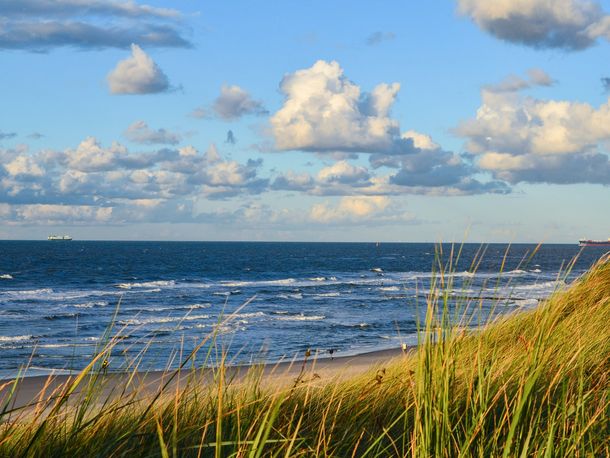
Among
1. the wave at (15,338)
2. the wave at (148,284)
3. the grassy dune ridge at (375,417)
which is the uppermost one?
the grassy dune ridge at (375,417)

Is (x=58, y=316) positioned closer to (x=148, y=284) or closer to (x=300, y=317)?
(x=300, y=317)

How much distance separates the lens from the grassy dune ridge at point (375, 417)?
11.2 ft

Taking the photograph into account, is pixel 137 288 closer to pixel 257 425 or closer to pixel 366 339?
pixel 366 339

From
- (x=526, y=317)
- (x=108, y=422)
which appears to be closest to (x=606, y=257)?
(x=526, y=317)

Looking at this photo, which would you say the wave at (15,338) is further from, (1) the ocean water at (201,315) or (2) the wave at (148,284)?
(2) the wave at (148,284)

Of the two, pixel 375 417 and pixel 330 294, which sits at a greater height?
pixel 375 417

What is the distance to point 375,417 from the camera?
15.3ft

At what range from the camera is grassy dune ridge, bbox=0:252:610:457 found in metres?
3.42

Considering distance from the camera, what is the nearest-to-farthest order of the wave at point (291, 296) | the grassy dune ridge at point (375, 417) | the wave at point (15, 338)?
1. the grassy dune ridge at point (375, 417)
2. the wave at point (15, 338)
3. the wave at point (291, 296)

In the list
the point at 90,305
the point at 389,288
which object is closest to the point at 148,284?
the point at 389,288

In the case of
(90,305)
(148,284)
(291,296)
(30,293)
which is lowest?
(30,293)

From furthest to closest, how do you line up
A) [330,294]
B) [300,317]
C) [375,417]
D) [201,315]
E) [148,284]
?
1. [148,284]
2. [330,294]
3. [300,317]
4. [201,315]
5. [375,417]

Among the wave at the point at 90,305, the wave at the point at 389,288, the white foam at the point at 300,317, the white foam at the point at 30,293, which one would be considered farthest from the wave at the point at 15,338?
the wave at the point at 389,288

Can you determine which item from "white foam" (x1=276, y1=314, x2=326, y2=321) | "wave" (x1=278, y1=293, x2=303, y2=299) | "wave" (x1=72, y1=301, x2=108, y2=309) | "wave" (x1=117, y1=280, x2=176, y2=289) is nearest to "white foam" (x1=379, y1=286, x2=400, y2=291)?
"wave" (x1=278, y1=293, x2=303, y2=299)
